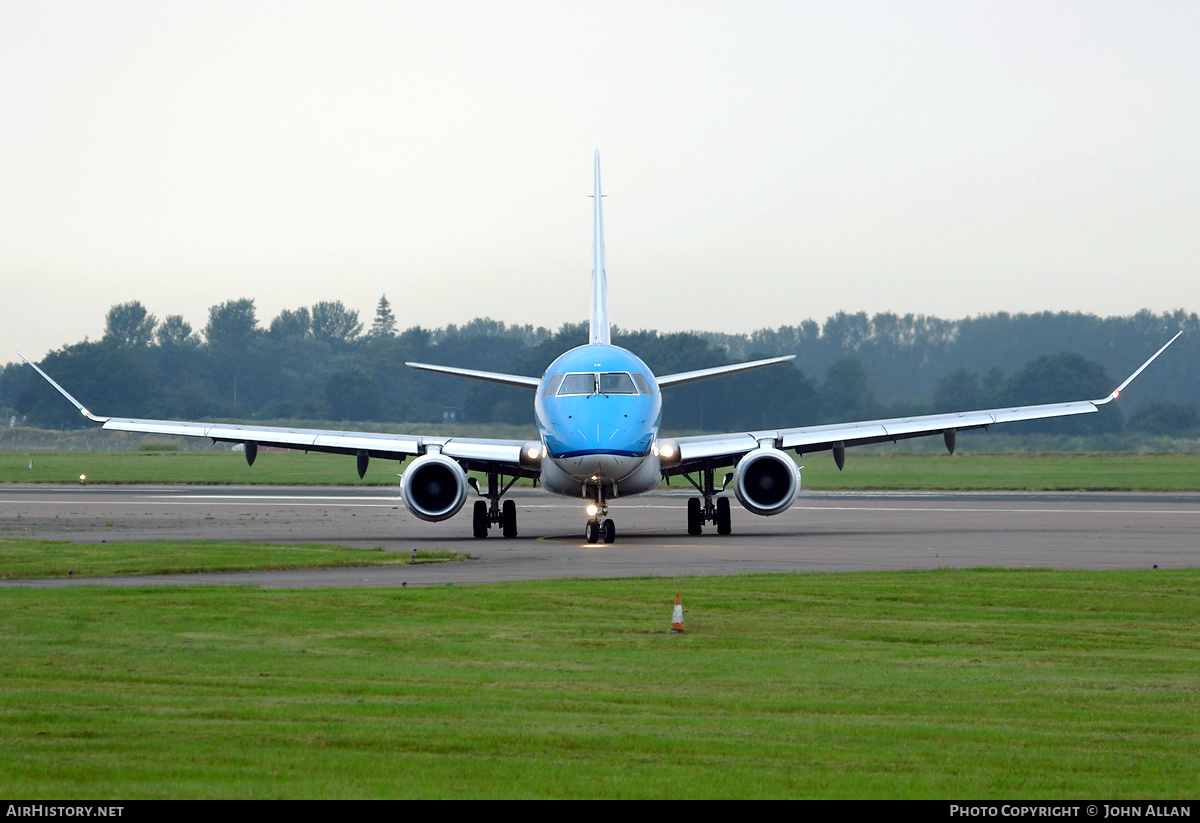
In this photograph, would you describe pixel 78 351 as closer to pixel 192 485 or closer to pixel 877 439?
pixel 192 485

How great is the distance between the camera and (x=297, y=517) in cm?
3606

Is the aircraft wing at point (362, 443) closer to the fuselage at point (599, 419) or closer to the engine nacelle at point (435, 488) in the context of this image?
the engine nacelle at point (435, 488)

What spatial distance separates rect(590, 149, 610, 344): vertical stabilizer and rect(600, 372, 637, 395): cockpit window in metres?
5.80

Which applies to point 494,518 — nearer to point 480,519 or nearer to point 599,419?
point 480,519

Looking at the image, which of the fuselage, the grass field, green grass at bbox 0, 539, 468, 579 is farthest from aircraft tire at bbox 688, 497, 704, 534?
the grass field

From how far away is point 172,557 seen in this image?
2188 centimetres

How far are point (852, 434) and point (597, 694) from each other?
945 inches

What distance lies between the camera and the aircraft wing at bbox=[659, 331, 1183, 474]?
31859 mm

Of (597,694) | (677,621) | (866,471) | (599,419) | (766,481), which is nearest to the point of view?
(597,694)

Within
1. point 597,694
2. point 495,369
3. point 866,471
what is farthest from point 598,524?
point 495,369

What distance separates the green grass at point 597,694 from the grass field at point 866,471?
40086mm

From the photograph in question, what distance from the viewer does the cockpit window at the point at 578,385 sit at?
91.2ft
